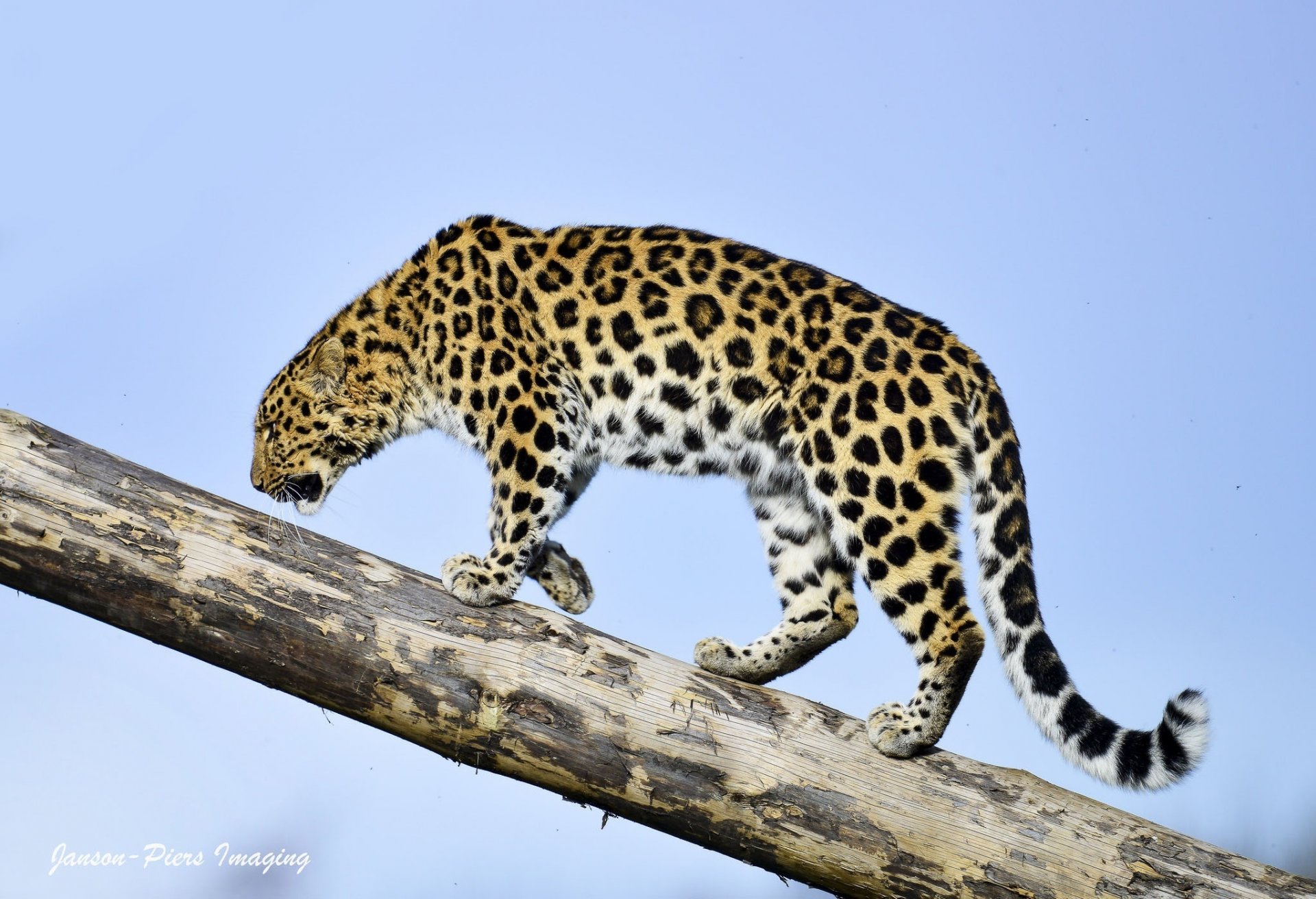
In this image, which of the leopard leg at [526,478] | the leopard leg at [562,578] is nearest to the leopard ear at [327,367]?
the leopard leg at [526,478]

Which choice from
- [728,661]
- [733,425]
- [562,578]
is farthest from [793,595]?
[562,578]

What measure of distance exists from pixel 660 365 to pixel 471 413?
1.22 meters

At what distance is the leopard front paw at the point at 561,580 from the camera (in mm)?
7656

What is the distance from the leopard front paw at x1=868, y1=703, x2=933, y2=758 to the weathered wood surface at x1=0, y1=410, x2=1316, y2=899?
80 mm

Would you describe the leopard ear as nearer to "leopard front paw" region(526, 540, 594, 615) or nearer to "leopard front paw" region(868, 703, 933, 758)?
"leopard front paw" region(526, 540, 594, 615)

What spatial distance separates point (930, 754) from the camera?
6402 millimetres

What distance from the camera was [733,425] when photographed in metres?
7.36

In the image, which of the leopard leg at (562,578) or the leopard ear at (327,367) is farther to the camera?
the leopard ear at (327,367)

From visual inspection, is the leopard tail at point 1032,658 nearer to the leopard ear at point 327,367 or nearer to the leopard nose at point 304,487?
the leopard ear at point 327,367

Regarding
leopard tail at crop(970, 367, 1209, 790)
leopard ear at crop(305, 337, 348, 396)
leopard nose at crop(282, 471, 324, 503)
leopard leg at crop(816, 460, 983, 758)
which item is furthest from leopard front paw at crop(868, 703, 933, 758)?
leopard ear at crop(305, 337, 348, 396)

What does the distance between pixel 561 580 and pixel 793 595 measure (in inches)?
58.2

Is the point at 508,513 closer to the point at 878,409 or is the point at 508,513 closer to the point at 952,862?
the point at 878,409

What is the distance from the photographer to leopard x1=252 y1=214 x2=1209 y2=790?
6.50 metres

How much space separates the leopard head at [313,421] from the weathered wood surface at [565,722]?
5.66 feet
